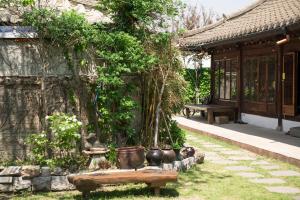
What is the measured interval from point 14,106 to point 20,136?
1.80 feet

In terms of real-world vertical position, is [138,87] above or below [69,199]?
above

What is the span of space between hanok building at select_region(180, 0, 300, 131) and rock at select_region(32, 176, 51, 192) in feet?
16.7

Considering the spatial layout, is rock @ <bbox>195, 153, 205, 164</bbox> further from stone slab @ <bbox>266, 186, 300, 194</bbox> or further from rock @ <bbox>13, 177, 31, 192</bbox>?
rock @ <bbox>13, 177, 31, 192</bbox>

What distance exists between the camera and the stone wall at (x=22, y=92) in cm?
795

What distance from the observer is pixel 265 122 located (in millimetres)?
14305

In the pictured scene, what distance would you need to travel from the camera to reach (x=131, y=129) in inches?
334

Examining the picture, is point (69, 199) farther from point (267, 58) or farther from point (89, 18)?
point (267, 58)

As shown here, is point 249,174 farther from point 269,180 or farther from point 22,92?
point 22,92

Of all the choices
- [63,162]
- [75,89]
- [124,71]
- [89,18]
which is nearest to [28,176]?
[63,162]

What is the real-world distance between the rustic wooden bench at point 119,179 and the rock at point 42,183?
50 centimetres

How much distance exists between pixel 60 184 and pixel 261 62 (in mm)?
9718

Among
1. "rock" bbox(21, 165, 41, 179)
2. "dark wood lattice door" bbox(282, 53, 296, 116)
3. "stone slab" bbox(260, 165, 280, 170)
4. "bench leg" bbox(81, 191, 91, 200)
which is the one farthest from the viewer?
"dark wood lattice door" bbox(282, 53, 296, 116)

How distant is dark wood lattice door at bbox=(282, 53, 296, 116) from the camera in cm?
1306

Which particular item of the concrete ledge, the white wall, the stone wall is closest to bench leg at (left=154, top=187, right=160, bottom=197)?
the stone wall
